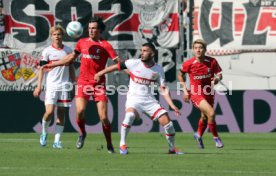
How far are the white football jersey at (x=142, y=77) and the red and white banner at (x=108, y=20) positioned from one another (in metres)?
16.6

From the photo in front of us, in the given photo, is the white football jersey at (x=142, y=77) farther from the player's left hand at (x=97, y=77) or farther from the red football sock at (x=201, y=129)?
the red football sock at (x=201, y=129)

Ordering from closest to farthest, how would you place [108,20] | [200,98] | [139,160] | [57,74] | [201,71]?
[139,160] → [57,74] → [200,98] → [201,71] → [108,20]

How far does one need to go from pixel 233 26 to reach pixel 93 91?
1704cm

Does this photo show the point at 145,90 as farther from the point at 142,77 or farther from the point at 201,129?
the point at 201,129

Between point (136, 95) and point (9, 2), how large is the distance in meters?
17.3

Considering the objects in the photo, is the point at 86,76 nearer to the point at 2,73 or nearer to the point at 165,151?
the point at 165,151

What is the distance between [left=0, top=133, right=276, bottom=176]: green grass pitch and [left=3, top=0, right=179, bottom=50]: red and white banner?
12523 mm

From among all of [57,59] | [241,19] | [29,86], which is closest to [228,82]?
[241,19]

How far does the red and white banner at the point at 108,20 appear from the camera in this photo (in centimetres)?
3319

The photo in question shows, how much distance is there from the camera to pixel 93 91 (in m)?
17.2

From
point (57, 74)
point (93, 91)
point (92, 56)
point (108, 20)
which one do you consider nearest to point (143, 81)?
point (93, 91)

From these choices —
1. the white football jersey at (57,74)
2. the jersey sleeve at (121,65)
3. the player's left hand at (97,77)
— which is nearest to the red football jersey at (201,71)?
the white football jersey at (57,74)

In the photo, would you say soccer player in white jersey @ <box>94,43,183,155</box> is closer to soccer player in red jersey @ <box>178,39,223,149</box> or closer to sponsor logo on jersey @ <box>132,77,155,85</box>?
sponsor logo on jersey @ <box>132,77,155,85</box>

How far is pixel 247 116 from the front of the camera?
26672 mm
